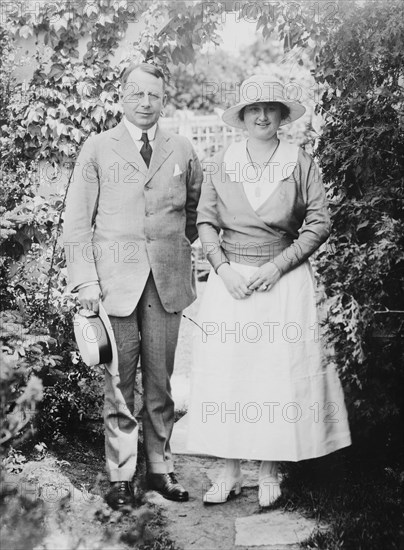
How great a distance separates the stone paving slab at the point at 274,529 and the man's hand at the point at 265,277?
1.11 meters

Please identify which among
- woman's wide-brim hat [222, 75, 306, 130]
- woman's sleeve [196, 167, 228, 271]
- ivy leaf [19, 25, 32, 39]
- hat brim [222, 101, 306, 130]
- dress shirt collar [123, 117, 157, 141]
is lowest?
woman's sleeve [196, 167, 228, 271]

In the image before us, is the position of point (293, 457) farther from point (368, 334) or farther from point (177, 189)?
point (177, 189)

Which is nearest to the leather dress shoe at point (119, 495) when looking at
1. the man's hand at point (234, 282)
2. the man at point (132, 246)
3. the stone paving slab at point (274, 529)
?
the man at point (132, 246)

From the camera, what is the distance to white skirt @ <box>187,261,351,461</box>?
3510 mm

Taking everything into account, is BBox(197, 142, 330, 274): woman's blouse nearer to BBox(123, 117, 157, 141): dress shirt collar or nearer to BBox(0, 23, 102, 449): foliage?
BBox(123, 117, 157, 141): dress shirt collar

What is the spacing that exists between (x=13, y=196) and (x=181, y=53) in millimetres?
1498

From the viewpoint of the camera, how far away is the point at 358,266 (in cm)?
364

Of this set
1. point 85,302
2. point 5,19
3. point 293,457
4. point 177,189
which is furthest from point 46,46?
point 293,457

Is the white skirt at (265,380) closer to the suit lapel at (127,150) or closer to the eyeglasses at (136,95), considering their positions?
the suit lapel at (127,150)

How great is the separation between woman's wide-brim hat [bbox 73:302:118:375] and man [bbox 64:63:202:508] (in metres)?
0.09

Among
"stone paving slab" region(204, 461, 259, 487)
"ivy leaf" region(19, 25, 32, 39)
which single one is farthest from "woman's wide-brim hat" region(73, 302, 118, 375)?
"ivy leaf" region(19, 25, 32, 39)

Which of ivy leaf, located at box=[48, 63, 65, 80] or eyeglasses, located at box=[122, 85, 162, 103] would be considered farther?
ivy leaf, located at box=[48, 63, 65, 80]

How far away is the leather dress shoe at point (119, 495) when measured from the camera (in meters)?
3.57

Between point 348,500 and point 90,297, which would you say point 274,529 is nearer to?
point 348,500
